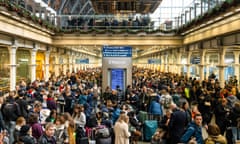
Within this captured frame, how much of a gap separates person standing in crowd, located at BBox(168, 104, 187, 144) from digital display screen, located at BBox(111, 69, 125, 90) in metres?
13.9

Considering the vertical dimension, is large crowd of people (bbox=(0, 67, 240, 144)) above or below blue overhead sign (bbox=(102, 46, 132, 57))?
below

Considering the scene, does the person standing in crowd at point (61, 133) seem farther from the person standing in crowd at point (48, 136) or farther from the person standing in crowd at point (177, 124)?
the person standing in crowd at point (177, 124)

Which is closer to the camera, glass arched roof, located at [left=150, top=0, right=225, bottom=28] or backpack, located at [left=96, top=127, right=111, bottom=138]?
backpack, located at [left=96, top=127, right=111, bottom=138]

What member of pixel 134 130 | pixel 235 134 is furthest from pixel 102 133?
pixel 235 134

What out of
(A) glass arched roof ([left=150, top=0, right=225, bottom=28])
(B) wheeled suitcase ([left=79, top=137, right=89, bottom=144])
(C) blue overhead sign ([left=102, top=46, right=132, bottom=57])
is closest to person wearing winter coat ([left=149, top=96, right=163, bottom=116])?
(B) wheeled suitcase ([left=79, top=137, right=89, bottom=144])

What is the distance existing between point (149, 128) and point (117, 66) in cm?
1156

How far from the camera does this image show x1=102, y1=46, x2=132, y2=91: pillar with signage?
21.5 meters

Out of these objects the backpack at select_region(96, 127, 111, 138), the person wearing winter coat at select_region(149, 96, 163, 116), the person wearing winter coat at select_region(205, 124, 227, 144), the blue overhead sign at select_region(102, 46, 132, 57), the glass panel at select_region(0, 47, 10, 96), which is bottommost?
the backpack at select_region(96, 127, 111, 138)

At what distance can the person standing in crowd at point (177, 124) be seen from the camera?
816 cm

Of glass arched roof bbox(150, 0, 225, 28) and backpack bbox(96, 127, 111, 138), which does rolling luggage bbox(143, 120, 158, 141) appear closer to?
backpack bbox(96, 127, 111, 138)

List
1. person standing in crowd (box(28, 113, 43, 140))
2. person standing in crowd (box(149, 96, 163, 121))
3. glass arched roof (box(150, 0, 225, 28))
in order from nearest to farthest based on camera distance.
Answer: person standing in crowd (box(28, 113, 43, 140)) → person standing in crowd (box(149, 96, 163, 121)) → glass arched roof (box(150, 0, 225, 28))

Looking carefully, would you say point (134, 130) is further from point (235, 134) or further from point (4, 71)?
point (4, 71)

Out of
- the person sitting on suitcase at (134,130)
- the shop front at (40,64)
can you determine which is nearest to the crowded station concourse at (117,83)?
the person sitting on suitcase at (134,130)

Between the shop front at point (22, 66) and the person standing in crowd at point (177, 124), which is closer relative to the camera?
the person standing in crowd at point (177, 124)
